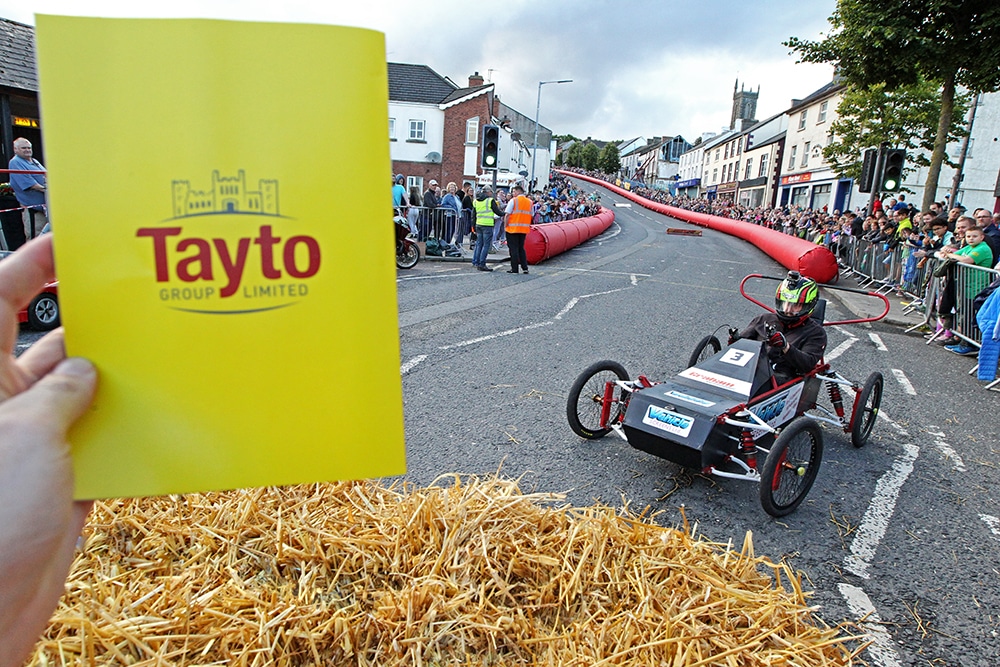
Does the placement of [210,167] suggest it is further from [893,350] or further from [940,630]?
[893,350]

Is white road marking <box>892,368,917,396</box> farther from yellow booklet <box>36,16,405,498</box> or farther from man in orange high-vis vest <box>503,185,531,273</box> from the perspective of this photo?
man in orange high-vis vest <box>503,185,531,273</box>

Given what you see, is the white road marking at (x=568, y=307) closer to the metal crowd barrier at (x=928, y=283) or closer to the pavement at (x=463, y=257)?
the metal crowd barrier at (x=928, y=283)

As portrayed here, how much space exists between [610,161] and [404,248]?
12187 cm

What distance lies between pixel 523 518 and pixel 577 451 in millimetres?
2004

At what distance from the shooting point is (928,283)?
9.78 m

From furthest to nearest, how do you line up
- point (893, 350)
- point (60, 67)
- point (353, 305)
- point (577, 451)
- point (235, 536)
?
point (893, 350), point (577, 451), point (235, 536), point (353, 305), point (60, 67)

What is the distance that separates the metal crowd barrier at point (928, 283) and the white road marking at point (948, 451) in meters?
2.26

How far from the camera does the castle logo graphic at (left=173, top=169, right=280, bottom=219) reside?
840 mm

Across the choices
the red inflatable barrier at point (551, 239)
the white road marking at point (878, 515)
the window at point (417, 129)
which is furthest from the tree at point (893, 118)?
the white road marking at point (878, 515)

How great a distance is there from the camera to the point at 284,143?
854 mm

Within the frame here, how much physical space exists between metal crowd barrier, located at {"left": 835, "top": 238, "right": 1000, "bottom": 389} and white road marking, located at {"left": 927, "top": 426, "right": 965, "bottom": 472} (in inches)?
89.1

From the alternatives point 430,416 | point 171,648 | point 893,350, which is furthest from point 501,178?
point 171,648

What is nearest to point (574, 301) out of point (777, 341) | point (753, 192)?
point (777, 341)

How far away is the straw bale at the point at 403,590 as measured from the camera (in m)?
1.51
